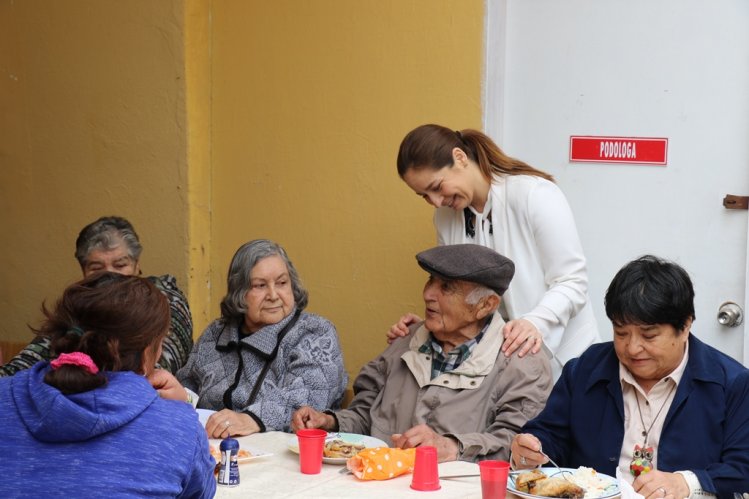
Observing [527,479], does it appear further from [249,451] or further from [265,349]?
[265,349]

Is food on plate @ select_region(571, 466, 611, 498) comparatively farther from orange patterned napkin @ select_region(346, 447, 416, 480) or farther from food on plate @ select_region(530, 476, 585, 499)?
orange patterned napkin @ select_region(346, 447, 416, 480)

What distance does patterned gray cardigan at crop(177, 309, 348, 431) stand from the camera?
4191mm

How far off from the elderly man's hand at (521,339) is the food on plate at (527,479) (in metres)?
0.89

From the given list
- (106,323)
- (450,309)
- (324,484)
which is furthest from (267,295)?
(106,323)

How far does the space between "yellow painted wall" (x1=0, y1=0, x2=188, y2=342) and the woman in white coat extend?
1842mm

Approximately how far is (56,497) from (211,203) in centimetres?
335

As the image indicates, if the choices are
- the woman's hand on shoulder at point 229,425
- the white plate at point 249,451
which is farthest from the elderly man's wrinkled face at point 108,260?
the white plate at point 249,451

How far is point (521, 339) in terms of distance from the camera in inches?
152

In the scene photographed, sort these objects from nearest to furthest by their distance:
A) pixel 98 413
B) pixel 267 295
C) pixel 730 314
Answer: pixel 98 413
pixel 267 295
pixel 730 314

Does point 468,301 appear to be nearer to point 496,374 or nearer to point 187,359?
point 496,374

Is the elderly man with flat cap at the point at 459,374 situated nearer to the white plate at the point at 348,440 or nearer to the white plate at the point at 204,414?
the white plate at the point at 348,440

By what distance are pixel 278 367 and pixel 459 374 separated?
2.57ft

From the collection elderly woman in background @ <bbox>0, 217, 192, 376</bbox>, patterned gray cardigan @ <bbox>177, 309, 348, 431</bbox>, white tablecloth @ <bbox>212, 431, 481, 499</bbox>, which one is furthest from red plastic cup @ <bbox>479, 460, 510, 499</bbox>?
elderly woman in background @ <bbox>0, 217, 192, 376</bbox>

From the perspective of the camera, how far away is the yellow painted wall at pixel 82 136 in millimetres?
5578
